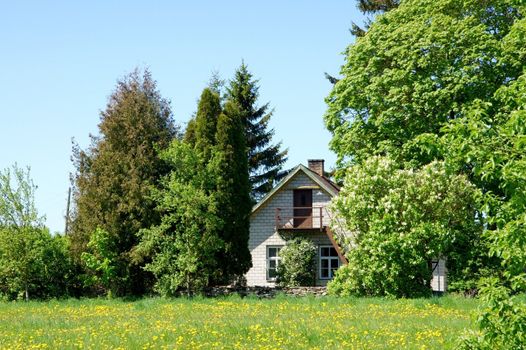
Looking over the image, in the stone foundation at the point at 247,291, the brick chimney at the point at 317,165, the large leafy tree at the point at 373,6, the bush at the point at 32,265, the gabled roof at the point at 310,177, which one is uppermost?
the large leafy tree at the point at 373,6

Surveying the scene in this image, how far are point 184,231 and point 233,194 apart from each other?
3617mm

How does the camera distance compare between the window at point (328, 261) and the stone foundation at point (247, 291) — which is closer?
the stone foundation at point (247, 291)

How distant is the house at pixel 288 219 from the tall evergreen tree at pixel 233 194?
384 inches

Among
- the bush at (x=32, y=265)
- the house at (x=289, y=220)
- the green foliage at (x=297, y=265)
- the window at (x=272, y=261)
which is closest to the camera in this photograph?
the bush at (x=32, y=265)

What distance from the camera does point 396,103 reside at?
35188 mm

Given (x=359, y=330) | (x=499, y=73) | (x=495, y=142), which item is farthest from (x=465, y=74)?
(x=495, y=142)

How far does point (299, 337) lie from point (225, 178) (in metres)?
17.8

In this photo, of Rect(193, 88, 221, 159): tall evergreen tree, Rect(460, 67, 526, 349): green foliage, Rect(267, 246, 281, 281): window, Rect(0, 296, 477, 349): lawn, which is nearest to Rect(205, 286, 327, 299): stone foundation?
Rect(0, 296, 477, 349): lawn

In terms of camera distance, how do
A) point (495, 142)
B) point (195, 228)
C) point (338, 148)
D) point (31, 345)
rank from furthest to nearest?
1. point (338, 148)
2. point (195, 228)
3. point (31, 345)
4. point (495, 142)

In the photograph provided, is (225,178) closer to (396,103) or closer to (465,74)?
(396,103)

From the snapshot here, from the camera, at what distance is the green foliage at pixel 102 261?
30344mm

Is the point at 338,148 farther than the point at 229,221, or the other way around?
the point at 338,148

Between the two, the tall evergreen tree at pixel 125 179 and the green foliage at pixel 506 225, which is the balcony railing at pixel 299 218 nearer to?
the tall evergreen tree at pixel 125 179

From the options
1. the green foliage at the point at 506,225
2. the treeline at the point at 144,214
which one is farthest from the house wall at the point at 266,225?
the green foliage at the point at 506,225
